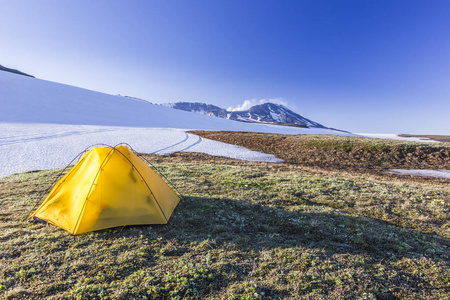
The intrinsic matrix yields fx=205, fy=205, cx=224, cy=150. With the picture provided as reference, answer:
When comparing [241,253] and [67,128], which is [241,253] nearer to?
[241,253]

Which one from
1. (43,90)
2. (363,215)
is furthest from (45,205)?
(43,90)

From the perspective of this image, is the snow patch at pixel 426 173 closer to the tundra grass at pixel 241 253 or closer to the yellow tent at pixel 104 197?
the tundra grass at pixel 241 253

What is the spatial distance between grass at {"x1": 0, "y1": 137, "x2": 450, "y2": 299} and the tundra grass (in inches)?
1.0

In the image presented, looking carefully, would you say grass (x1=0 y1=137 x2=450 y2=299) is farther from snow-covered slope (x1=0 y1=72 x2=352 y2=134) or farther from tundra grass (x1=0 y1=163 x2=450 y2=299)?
snow-covered slope (x1=0 y1=72 x2=352 y2=134)

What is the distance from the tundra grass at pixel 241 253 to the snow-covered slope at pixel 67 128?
13.0m

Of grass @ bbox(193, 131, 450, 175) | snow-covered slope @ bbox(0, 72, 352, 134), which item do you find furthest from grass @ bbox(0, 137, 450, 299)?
snow-covered slope @ bbox(0, 72, 352, 134)

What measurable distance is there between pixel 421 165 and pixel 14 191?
33.7 meters

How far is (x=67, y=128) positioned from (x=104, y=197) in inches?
1517

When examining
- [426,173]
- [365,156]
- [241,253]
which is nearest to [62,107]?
[241,253]

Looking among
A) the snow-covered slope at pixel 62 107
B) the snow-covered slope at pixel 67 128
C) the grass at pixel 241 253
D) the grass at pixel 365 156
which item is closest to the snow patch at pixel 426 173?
the grass at pixel 365 156

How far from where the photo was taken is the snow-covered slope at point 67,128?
1994 centimetres

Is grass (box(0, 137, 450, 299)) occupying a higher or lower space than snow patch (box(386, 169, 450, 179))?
lower

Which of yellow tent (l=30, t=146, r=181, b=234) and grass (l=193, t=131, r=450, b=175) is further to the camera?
grass (l=193, t=131, r=450, b=175)

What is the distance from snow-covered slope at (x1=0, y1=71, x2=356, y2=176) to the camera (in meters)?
19.9
